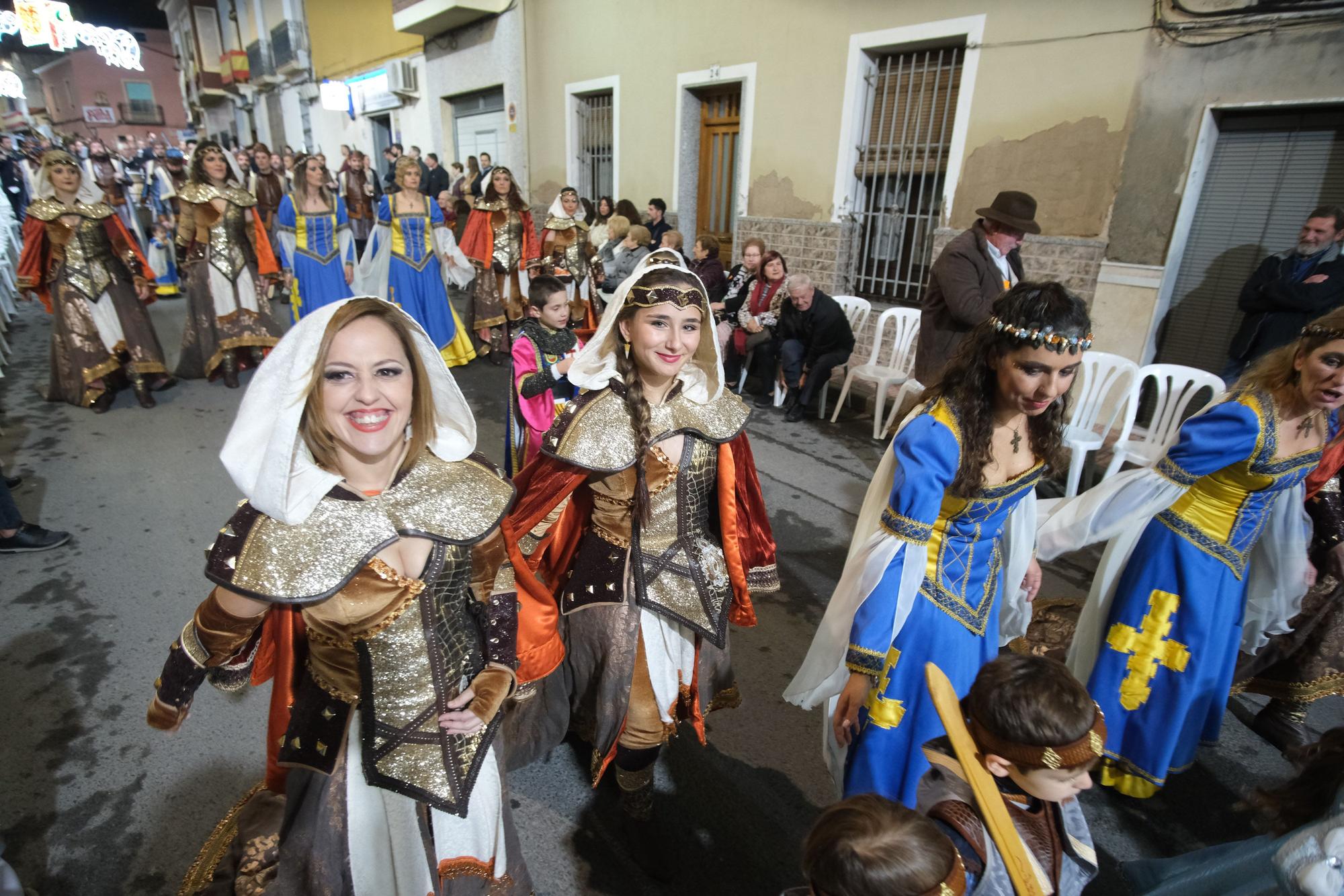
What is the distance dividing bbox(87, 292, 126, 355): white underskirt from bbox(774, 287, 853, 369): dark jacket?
19.9ft

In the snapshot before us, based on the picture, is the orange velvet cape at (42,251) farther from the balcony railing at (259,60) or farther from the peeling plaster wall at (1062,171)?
the balcony railing at (259,60)

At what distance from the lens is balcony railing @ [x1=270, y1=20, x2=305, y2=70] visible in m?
20.5

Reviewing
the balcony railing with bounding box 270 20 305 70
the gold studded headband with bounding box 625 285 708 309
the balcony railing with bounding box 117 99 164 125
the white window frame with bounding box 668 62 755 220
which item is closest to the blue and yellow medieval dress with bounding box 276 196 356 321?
the white window frame with bounding box 668 62 755 220

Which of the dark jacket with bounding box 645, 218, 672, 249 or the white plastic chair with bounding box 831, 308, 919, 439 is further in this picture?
the dark jacket with bounding box 645, 218, 672, 249

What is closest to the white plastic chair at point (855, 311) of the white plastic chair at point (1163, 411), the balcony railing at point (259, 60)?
the white plastic chair at point (1163, 411)

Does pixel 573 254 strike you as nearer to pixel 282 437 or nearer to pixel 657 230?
pixel 657 230

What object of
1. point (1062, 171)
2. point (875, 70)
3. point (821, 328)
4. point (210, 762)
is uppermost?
point (875, 70)

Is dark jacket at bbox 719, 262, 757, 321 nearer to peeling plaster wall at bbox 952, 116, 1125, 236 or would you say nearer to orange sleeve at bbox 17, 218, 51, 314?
peeling plaster wall at bbox 952, 116, 1125, 236

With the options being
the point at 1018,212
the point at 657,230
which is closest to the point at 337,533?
the point at 1018,212

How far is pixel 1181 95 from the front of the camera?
5.44 meters

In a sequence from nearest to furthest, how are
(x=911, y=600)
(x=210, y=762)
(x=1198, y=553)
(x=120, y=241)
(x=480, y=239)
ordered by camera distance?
(x=911, y=600) → (x=1198, y=553) → (x=210, y=762) → (x=120, y=241) → (x=480, y=239)

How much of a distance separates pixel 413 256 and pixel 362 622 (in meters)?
6.51

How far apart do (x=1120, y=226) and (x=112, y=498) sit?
322 inches

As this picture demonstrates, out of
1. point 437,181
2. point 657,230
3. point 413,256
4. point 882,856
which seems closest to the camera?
point 882,856
